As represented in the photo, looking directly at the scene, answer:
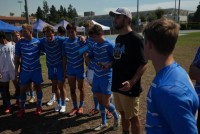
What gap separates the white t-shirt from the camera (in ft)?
21.1

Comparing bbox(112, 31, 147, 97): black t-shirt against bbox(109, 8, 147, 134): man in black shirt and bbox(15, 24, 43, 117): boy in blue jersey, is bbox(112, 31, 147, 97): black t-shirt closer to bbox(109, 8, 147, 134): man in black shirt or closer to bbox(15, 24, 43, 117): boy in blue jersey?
bbox(109, 8, 147, 134): man in black shirt

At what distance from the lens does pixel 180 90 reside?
1.48 metres

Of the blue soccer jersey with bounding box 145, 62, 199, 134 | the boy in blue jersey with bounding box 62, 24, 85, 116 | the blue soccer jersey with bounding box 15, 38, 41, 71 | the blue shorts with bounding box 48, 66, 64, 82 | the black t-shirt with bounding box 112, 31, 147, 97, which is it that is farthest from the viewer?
the blue shorts with bounding box 48, 66, 64, 82

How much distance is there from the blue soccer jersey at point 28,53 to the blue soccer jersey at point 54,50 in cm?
22

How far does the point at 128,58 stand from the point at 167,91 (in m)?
2.32

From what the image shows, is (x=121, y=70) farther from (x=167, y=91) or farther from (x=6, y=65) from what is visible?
(x=6, y=65)

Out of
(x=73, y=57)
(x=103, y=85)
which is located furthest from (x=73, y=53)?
(x=103, y=85)

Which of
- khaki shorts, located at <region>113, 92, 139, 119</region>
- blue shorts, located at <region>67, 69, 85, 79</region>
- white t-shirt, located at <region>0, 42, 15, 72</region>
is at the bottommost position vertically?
khaki shorts, located at <region>113, 92, 139, 119</region>

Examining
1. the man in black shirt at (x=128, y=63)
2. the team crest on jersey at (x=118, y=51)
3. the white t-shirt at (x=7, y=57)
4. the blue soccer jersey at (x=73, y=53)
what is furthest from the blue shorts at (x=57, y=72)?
the team crest on jersey at (x=118, y=51)

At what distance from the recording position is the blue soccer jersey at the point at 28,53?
19.1 ft

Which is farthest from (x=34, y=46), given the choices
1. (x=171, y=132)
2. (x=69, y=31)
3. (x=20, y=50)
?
(x=171, y=132)

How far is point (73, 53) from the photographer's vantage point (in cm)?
577

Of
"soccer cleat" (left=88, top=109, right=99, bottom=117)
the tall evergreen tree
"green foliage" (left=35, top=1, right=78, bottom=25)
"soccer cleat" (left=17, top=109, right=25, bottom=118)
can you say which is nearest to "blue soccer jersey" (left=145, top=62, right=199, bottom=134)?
"soccer cleat" (left=88, top=109, right=99, bottom=117)

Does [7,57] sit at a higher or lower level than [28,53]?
lower
